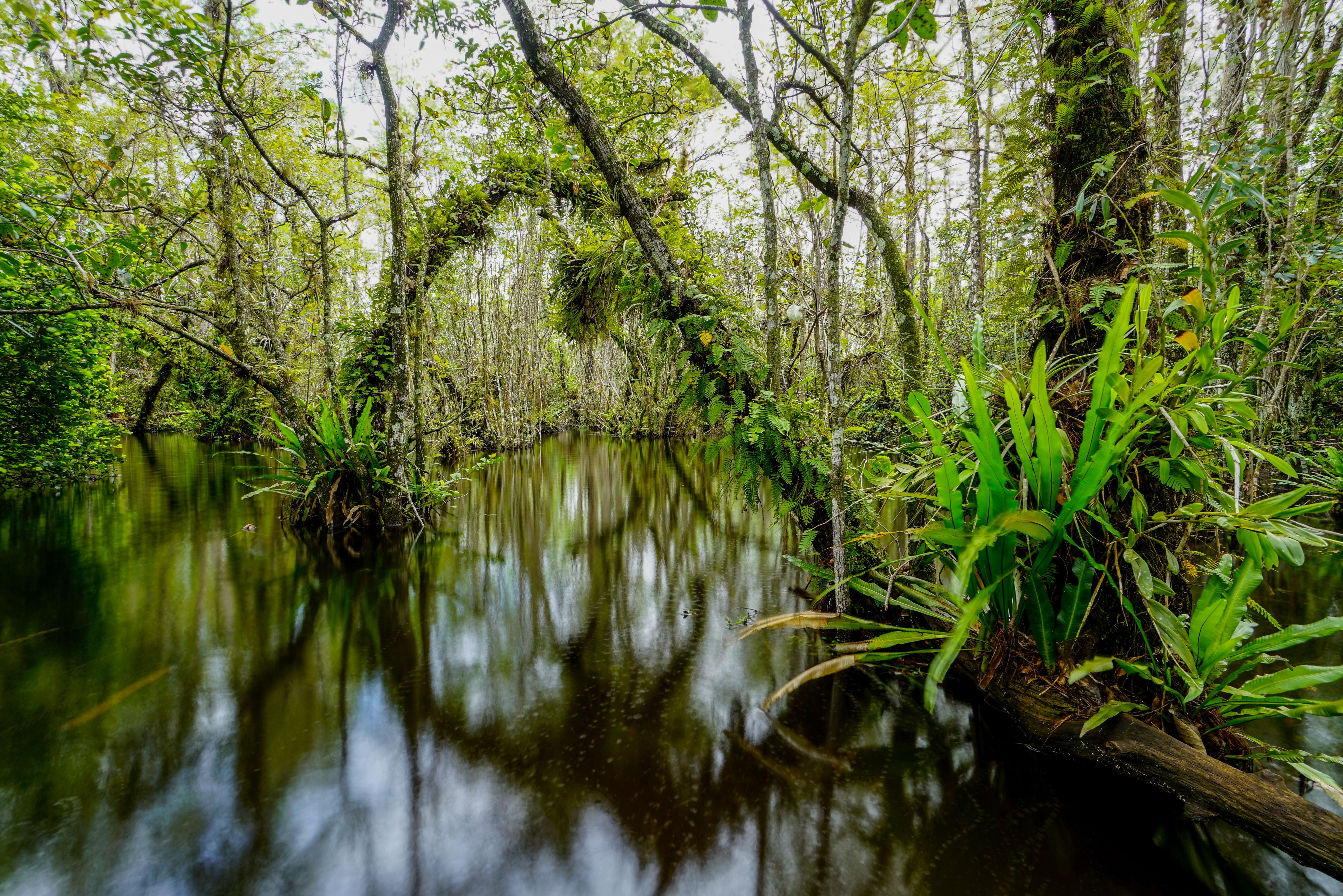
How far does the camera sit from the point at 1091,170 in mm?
2357

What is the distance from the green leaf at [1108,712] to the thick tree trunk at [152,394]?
1820 cm

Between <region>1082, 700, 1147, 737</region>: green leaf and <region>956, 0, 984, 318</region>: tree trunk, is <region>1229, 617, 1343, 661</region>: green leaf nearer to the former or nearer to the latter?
<region>1082, 700, 1147, 737</region>: green leaf

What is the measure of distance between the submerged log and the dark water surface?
0.39 feet

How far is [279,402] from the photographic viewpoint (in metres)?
5.07

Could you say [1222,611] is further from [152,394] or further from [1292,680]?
[152,394]

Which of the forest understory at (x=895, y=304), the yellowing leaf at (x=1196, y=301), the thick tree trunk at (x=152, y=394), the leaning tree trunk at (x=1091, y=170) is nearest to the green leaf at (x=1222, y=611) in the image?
the forest understory at (x=895, y=304)

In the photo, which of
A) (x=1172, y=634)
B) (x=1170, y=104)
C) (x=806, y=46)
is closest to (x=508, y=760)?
(x=1172, y=634)

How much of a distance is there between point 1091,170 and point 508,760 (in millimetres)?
3830

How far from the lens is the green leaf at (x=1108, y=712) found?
171 centimetres

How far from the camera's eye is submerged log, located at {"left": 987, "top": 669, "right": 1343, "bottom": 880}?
4.28ft

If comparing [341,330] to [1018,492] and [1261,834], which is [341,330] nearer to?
[1018,492]

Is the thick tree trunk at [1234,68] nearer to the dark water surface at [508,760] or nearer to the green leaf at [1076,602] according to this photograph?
the dark water surface at [508,760]

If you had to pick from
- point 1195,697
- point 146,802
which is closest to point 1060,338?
point 1195,697

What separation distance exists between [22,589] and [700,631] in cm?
516
